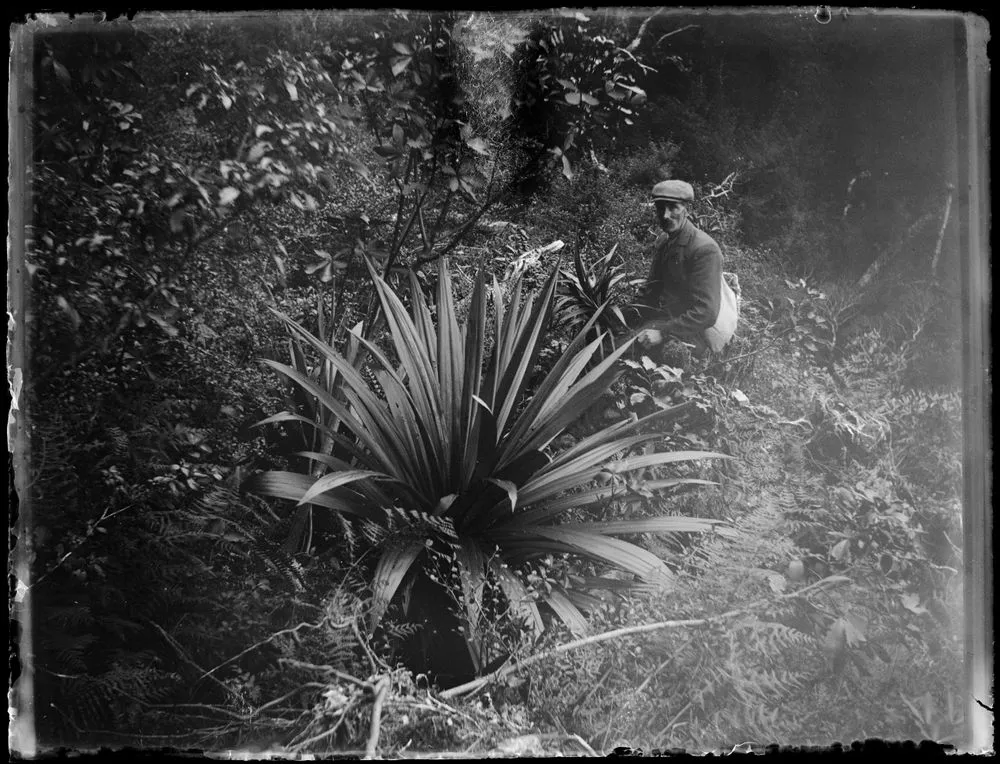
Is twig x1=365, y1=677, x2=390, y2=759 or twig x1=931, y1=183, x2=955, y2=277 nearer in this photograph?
twig x1=365, y1=677, x2=390, y2=759

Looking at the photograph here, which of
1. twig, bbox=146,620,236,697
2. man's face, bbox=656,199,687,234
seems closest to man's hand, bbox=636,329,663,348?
man's face, bbox=656,199,687,234

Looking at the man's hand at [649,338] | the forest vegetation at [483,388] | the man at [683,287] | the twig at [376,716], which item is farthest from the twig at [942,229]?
the twig at [376,716]

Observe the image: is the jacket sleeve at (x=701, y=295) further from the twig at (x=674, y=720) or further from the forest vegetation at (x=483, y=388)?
the twig at (x=674, y=720)

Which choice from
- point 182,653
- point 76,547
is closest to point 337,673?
point 182,653

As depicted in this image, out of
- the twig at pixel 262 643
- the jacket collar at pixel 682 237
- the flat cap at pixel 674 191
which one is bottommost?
the twig at pixel 262 643

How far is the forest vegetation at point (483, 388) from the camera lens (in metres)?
2.23

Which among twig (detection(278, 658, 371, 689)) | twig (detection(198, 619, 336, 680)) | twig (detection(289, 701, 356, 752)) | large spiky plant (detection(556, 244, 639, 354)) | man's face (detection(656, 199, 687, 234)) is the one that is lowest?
twig (detection(289, 701, 356, 752))

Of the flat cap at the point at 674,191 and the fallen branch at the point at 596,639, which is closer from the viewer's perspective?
the fallen branch at the point at 596,639

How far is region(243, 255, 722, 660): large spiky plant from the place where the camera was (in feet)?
7.29

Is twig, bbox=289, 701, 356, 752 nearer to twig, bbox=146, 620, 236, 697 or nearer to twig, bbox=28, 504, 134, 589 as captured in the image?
twig, bbox=146, 620, 236, 697

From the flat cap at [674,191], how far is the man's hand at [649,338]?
0.41m

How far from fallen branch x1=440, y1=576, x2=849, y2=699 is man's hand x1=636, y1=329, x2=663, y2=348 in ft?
2.66

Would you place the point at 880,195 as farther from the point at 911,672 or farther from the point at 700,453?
the point at 911,672

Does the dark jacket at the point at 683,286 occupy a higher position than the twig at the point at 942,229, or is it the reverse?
the twig at the point at 942,229
